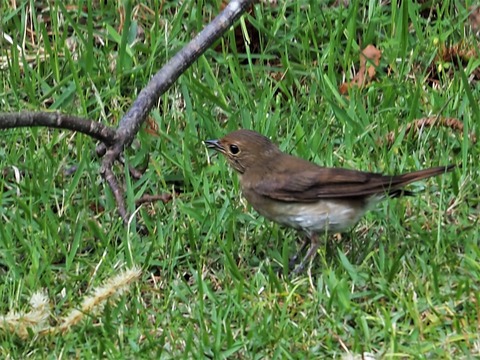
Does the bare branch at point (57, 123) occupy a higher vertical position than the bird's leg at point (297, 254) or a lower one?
higher

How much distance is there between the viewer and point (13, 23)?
9.03 m

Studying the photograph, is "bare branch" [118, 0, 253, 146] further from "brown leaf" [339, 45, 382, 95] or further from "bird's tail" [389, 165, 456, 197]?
"bird's tail" [389, 165, 456, 197]

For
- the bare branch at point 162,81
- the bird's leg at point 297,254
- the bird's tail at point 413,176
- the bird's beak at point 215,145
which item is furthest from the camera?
the bare branch at point 162,81

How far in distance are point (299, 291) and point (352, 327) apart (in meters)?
0.44

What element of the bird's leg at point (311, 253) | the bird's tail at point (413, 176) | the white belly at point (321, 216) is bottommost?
the bird's leg at point (311, 253)

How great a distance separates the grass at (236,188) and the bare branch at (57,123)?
372mm

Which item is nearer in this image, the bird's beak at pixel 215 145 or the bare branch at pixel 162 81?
the bird's beak at pixel 215 145

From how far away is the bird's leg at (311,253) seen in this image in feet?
21.8

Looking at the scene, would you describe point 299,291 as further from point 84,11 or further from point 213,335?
Result: point 84,11

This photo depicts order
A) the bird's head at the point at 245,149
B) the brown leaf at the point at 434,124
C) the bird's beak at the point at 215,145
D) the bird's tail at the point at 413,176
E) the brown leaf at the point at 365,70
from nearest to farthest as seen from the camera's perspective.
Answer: the bird's tail at the point at 413,176 < the bird's head at the point at 245,149 < the bird's beak at the point at 215,145 < the brown leaf at the point at 434,124 < the brown leaf at the point at 365,70

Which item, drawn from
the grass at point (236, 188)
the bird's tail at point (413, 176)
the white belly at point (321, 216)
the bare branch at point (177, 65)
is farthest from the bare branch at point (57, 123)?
the bird's tail at point (413, 176)

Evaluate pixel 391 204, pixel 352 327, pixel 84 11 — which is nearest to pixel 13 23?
pixel 84 11

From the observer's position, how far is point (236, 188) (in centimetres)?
749

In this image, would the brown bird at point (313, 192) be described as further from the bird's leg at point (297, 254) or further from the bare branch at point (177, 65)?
the bare branch at point (177, 65)
